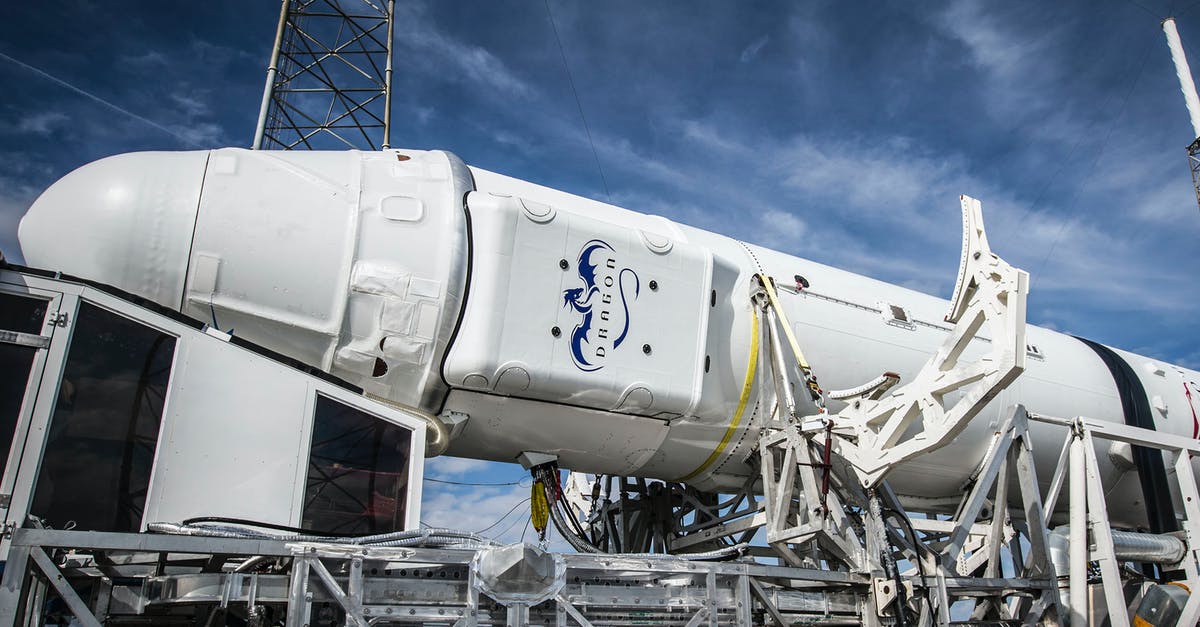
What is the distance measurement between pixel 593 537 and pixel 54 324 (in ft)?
23.3

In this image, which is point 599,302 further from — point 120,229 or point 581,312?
point 120,229

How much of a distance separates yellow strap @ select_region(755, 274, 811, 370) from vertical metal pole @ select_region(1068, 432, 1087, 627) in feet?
9.27

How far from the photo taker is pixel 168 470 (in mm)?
4941

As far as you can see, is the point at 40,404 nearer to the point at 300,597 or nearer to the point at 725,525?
the point at 300,597

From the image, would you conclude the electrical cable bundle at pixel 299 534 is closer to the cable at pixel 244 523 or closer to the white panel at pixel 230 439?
the cable at pixel 244 523

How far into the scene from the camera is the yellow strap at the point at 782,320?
7.71 meters

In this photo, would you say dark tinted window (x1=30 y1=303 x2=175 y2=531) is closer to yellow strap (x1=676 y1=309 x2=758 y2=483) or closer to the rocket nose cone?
the rocket nose cone

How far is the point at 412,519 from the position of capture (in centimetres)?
589

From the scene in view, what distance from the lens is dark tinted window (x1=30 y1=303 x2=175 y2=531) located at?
4.56 m

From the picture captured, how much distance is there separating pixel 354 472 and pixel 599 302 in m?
2.31

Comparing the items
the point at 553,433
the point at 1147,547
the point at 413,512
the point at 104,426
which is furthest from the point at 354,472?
the point at 1147,547

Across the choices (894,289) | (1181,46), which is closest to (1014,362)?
(894,289)

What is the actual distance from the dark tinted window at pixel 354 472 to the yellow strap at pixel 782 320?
11.7ft

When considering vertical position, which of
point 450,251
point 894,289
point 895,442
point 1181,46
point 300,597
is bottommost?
point 300,597
